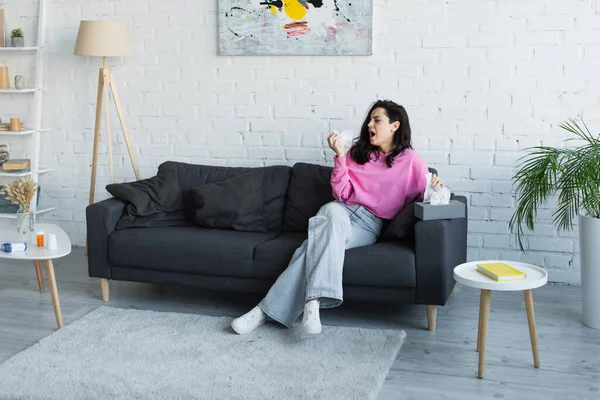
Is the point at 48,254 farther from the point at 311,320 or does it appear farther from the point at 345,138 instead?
the point at 345,138

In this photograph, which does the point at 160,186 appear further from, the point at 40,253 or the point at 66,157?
the point at 66,157

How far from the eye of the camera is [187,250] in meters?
4.11

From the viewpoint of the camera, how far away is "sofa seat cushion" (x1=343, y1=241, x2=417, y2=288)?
3.78 metres

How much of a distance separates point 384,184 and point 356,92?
3.03 feet

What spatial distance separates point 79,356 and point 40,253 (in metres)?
0.62

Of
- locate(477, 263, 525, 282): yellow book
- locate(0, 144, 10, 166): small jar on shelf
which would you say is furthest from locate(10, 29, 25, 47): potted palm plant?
locate(477, 263, 525, 282): yellow book

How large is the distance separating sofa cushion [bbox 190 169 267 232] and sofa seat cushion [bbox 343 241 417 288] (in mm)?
760

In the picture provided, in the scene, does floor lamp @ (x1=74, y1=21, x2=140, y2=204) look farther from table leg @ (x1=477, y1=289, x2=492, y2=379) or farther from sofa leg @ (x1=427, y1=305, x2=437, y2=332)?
table leg @ (x1=477, y1=289, x2=492, y2=379)

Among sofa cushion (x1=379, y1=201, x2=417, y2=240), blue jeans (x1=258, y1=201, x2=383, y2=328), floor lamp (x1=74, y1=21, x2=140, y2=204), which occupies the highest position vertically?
floor lamp (x1=74, y1=21, x2=140, y2=204)

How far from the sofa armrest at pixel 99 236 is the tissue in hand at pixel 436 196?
67.4 inches

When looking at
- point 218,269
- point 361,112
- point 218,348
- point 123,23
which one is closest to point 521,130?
point 361,112

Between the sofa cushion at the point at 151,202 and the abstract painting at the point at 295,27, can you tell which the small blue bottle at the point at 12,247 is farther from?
A: the abstract painting at the point at 295,27

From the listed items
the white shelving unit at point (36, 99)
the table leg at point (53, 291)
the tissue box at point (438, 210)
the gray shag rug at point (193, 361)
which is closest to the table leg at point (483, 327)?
the gray shag rug at point (193, 361)

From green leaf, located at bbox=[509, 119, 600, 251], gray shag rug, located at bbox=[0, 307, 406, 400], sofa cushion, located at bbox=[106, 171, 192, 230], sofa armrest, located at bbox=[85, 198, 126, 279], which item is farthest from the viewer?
sofa cushion, located at bbox=[106, 171, 192, 230]
